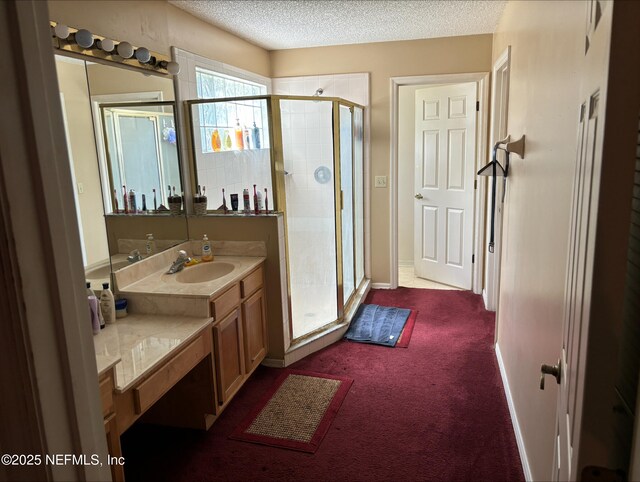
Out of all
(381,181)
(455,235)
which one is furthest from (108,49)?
(455,235)

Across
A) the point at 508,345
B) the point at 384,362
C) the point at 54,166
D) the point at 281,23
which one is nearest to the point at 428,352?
the point at 384,362

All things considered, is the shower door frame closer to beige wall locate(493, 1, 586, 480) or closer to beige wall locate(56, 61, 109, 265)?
beige wall locate(56, 61, 109, 265)

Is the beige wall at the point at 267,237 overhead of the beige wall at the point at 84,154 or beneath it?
beneath

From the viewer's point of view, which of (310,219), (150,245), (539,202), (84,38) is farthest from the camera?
(310,219)

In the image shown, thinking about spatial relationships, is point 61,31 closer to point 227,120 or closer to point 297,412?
point 227,120

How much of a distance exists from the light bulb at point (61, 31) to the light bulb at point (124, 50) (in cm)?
35

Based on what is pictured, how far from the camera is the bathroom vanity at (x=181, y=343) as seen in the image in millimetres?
1748

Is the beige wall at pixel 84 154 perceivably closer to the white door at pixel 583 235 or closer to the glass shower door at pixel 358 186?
the white door at pixel 583 235

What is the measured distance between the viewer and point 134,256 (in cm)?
262

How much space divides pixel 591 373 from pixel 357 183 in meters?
3.66

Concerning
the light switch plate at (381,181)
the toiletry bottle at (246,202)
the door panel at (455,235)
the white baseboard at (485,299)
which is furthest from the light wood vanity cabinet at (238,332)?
the door panel at (455,235)

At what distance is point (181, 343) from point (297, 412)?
3.02 ft

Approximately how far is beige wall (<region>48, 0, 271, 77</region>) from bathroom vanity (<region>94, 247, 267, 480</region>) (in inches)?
49.4

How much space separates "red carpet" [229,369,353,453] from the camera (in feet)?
7.88
